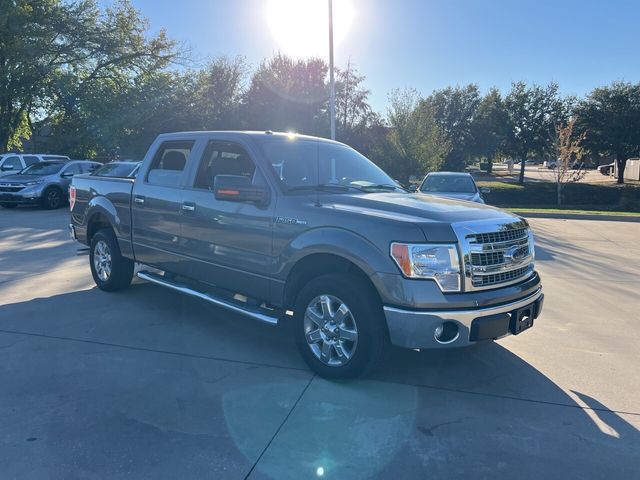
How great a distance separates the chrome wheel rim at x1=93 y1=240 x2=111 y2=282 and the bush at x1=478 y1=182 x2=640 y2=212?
2539cm

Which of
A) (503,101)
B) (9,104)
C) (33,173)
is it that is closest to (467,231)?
(33,173)

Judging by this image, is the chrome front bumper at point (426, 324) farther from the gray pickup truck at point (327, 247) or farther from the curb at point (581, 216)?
the curb at point (581, 216)

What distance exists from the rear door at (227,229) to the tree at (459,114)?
167 feet

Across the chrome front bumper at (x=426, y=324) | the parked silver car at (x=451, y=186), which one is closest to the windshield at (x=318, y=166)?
the chrome front bumper at (x=426, y=324)

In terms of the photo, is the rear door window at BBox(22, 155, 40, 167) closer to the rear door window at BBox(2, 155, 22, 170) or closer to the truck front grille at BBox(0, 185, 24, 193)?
the rear door window at BBox(2, 155, 22, 170)

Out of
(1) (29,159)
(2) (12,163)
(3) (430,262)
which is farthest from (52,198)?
(3) (430,262)

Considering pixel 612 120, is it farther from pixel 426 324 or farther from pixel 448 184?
pixel 426 324

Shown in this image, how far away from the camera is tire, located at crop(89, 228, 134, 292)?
6441 mm

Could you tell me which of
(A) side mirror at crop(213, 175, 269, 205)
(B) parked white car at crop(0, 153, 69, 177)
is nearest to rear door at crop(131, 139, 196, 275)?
(A) side mirror at crop(213, 175, 269, 205)

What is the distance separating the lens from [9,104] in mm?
26734

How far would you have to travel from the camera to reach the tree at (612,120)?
37.5 m

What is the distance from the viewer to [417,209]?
405 cm

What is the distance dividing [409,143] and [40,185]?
16.2 meters

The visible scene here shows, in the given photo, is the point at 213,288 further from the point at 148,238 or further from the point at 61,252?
the point at 61,252
